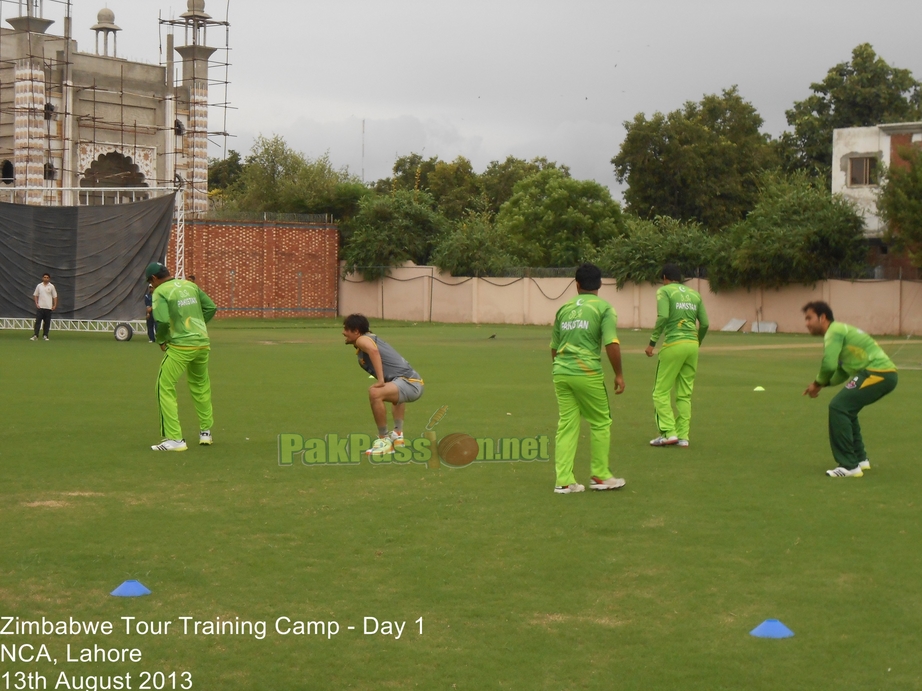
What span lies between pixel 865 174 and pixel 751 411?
3539 cm

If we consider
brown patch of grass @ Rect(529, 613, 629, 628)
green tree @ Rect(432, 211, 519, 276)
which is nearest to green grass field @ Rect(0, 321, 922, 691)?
brown patch of grass @ Rect(529, 613, 629, 628)

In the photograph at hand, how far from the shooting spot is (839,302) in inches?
1682

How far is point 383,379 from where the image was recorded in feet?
35.2

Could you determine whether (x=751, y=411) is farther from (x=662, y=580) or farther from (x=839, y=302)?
(x=839, y=302)

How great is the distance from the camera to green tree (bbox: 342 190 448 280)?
177 feet

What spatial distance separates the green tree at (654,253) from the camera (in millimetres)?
47159

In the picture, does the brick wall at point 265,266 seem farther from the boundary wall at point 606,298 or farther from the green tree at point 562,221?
the green tree at point 562,221

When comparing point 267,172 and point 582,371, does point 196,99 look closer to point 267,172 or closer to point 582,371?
point 267,172

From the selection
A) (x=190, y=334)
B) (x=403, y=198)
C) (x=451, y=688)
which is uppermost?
(x=403, y=198)

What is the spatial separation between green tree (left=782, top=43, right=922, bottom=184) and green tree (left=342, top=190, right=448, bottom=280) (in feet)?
73.7

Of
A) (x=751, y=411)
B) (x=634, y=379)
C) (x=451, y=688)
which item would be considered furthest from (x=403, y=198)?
(x=451, y=688)

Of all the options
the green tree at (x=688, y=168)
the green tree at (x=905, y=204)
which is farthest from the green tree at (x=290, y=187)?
the green tree at (x=905, y=204)

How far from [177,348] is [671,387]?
5.03 m

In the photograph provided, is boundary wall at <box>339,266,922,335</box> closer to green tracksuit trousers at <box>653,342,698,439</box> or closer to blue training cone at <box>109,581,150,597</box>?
green tracksuit trousers at <box>653,342,698,439</box>
